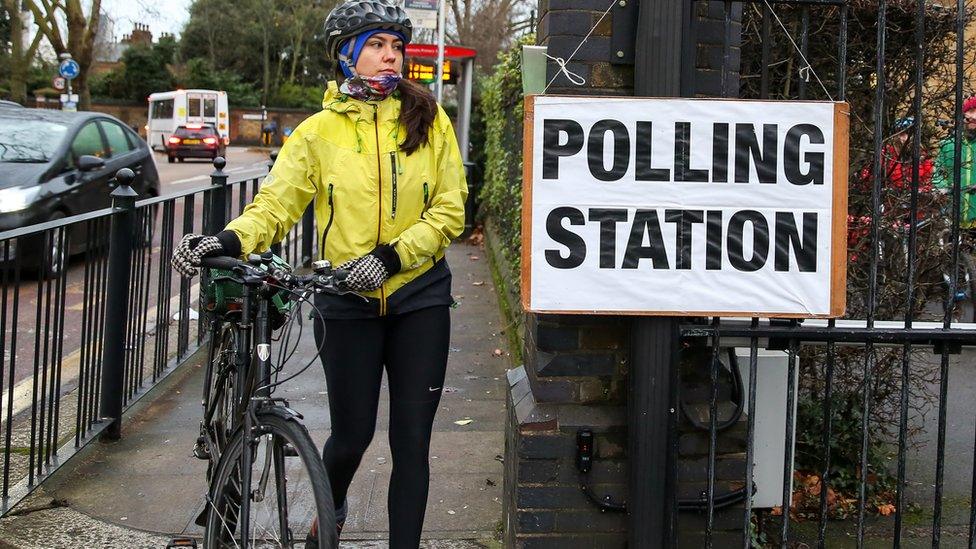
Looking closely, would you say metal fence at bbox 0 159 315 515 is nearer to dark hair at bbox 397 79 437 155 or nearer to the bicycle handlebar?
the bicycle handlebar

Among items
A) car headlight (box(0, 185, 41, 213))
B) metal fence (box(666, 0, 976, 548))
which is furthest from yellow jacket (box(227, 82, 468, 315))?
car headlight (box(0, 185, 41, 213))

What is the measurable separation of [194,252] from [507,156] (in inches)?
232

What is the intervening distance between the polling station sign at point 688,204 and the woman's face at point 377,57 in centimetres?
52

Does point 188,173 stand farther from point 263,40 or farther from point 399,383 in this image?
point 263,40

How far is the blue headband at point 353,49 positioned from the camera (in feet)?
11.5

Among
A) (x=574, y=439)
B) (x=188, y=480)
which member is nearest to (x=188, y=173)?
(x=188, y=480)

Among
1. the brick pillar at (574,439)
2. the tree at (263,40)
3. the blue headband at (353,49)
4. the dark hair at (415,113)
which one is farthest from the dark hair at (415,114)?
the tree at (263,40)

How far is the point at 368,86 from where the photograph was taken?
3.48 metres

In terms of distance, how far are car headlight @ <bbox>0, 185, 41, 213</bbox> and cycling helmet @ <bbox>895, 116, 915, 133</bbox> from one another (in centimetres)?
834

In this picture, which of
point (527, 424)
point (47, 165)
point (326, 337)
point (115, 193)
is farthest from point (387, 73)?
point (47, 165)

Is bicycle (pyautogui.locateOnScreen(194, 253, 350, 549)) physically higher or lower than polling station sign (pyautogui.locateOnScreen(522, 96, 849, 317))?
lower

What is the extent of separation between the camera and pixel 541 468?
141 inches

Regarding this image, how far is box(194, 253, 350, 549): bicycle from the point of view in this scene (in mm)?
3143

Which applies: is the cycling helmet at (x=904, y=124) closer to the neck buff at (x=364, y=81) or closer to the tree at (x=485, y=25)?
the neck buff at (x=364, y=81)
